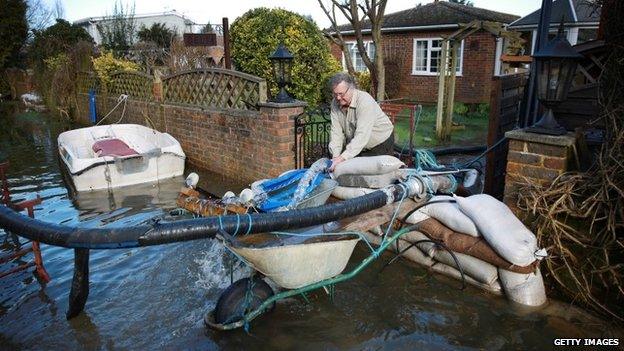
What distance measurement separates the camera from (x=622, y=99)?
3135 millimetres

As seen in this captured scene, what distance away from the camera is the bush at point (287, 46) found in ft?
27.8

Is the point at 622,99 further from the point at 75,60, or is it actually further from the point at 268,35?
the point at 75,60

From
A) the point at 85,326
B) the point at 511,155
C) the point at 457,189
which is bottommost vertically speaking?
the point at 85,326

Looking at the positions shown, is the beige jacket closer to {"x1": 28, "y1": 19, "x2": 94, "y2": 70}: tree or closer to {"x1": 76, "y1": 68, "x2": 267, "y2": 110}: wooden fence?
{"x1": 76, "y1": 68, "x2": 267, "y2": 110}: wooden fence

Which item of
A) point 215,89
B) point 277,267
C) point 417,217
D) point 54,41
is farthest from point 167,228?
point 54,41

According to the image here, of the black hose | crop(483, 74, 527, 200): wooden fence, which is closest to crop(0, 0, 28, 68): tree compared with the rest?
the black hose

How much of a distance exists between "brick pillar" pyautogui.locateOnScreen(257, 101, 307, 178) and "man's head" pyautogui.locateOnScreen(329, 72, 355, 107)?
184cm

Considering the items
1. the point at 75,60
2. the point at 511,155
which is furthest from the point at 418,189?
the point at 75,60

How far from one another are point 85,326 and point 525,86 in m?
5.81

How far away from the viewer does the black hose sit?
8.63ft

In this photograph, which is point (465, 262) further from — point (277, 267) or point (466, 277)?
point (277, 267)

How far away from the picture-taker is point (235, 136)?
23.1 feet

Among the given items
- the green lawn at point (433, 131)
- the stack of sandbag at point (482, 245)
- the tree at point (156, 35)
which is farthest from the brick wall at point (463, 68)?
the tree at point (156, 35)
